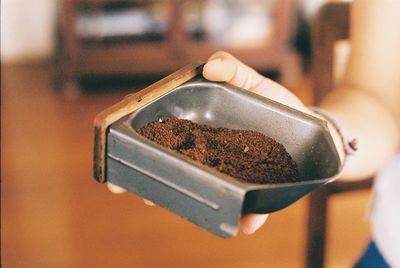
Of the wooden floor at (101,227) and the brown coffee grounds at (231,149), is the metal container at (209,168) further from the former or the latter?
the wooden floor at (101,227)

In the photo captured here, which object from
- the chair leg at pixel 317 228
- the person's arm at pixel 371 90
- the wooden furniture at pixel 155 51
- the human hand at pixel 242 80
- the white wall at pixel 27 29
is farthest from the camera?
the white wall at pixel 27 29

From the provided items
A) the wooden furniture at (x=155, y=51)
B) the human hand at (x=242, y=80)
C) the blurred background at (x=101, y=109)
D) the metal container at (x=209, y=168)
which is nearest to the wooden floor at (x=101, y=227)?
the blurred background at (x=101, y=109)

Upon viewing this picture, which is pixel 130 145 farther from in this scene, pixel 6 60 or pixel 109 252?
pixel 6 60

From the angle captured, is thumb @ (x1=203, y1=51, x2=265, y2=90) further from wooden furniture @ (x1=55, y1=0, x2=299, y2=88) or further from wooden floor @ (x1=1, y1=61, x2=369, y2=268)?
wooden furniture @ (x1=55, y1=0, x2=299, y2=88)

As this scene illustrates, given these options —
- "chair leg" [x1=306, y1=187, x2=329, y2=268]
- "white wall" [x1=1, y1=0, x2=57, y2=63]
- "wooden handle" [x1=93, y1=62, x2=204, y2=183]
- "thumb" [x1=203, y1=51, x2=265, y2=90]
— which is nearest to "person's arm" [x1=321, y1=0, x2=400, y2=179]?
"chair leg" [x1=306, y1=187, x2=329, y2=268]

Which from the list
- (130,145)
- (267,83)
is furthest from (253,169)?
(267,83)

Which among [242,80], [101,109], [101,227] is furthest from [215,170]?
[101,109]
